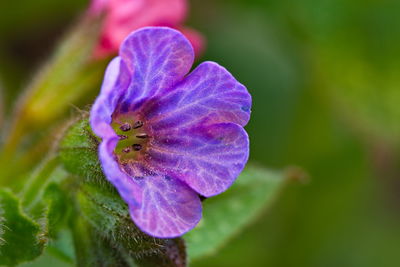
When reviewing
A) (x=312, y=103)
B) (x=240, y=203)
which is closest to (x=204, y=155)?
(x=240, y=203)

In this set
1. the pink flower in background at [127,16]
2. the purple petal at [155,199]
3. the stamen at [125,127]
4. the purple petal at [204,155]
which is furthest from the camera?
the pink flower in background at [127,16]

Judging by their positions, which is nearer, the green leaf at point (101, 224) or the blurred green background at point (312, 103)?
the green leaf at point (101, 224)

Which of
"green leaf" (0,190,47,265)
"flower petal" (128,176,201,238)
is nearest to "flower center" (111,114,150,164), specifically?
"flower petal" (128,176,201,238)

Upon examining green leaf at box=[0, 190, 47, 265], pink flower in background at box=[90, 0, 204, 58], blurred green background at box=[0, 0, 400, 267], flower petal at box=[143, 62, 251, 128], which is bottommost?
blurred green background at box=[0, 0, 400, 267]

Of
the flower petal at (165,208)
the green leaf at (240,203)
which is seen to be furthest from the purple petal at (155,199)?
the green leaf at (240,203)

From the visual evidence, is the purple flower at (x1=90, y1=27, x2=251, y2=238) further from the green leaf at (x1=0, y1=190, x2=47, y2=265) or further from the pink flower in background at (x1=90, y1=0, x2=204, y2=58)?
the pink flower in background at (x1=90, y1=0, x2=204, y2=58)

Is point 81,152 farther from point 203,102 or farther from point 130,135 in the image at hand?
point 203,102

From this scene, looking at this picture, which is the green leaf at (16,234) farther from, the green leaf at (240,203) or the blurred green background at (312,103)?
the blurred green background at (312,103)
